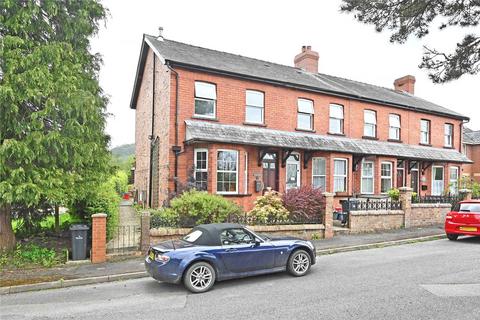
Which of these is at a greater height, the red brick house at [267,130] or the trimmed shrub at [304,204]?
the red brick house at [267,130]

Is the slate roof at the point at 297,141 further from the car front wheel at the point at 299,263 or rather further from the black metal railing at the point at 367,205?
the car front wheel at the point at 299,263

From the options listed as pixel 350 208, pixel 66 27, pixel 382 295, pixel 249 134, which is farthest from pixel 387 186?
pixel 66 27

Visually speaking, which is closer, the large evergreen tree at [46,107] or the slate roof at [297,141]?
the large evergreen tree at [46,107]

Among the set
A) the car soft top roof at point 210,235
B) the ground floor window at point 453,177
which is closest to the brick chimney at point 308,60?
the ground floor window at point 453,177

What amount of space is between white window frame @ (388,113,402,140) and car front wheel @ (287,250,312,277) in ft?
52.2

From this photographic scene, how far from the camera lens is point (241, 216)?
1095cm

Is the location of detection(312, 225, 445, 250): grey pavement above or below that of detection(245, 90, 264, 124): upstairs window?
below

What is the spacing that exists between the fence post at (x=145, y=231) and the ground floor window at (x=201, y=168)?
5025 mm

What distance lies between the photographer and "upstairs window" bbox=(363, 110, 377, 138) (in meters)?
20.0

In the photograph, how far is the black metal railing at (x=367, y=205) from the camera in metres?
13.5

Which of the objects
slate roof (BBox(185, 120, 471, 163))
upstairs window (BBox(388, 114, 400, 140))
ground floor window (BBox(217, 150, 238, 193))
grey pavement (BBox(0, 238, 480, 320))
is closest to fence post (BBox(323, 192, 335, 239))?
grey pavement (BBox(0, 238, 480, 320))

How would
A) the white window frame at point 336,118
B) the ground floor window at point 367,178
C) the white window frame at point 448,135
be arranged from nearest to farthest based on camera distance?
the white window frame at point 336,118 < the ground floor window at point 367,178 < the white window frame at point 448,135

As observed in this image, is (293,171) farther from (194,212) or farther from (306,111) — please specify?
(194,212)

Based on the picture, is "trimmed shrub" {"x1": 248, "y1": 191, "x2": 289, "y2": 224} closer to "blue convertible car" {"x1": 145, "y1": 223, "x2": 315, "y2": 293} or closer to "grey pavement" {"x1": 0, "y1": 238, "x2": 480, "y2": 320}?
"grey pavement" {"x1": 0, "y1": 238, "x2": 480, "y2": 320}
